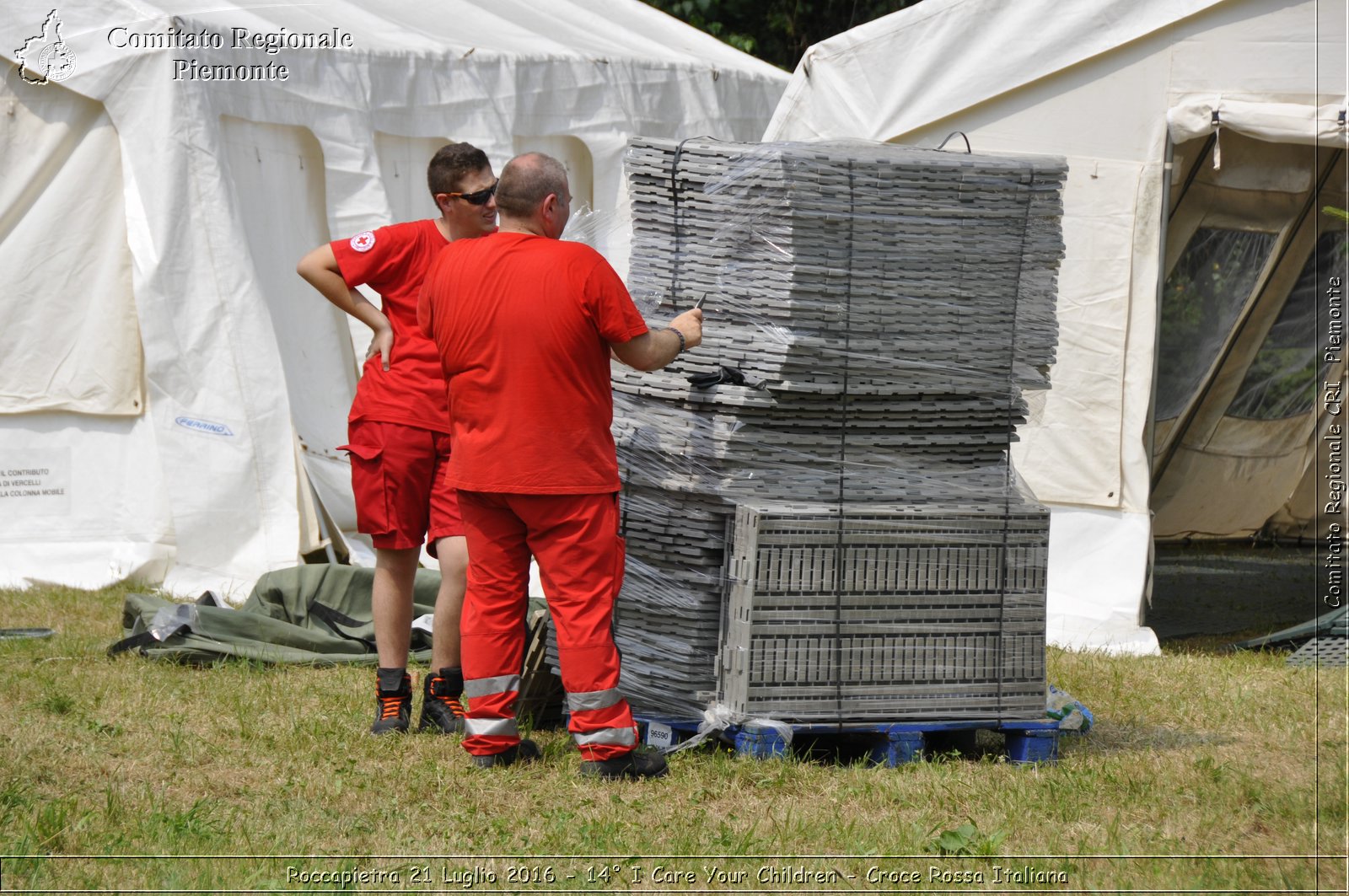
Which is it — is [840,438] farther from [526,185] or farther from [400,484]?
[400,484]

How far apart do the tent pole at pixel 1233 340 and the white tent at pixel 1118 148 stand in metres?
0.03

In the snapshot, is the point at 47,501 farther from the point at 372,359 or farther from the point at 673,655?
the point at 673,655

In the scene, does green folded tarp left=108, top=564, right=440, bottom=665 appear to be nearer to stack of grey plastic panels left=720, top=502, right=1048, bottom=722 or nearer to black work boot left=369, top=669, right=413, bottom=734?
black work boot left=369, top=669, right=413, bottom=734

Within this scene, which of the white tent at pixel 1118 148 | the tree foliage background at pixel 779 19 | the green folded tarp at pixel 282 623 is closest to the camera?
the green folded tarp at pixel 282 623

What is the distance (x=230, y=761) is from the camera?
4.93 metres

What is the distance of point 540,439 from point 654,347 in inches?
17.6

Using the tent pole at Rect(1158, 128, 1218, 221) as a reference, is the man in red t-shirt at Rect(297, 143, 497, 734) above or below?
below

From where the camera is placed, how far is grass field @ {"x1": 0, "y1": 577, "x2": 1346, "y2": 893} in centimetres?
385

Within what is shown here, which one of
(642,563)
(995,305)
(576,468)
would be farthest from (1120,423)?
(576,468)

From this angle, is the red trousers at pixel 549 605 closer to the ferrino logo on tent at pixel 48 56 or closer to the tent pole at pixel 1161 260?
the tent pole at pixel 1161 260

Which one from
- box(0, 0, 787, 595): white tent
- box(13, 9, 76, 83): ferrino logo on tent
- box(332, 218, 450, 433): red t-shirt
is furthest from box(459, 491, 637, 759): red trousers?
box(13, 9, 76, 83): ferrino logo on tent

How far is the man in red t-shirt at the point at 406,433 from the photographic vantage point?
5.22 meters

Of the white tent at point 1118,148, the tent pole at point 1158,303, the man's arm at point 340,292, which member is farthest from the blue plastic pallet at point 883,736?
the tent pole at point 1158,303

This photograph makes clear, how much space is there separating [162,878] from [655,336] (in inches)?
81.4
